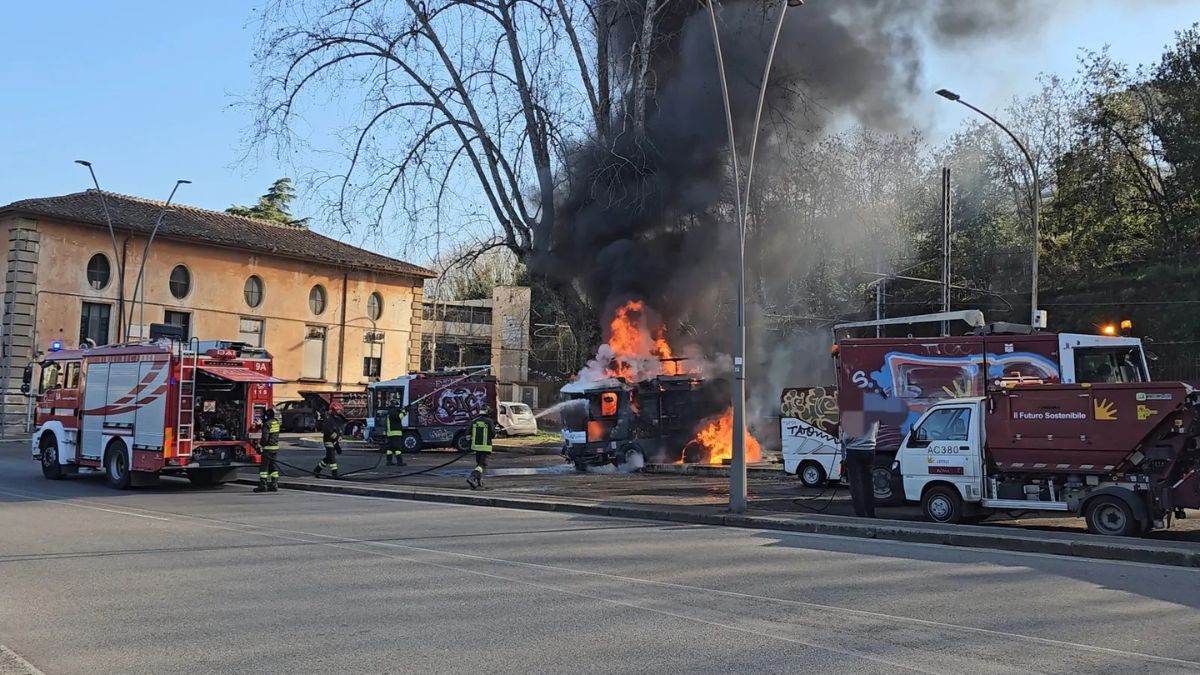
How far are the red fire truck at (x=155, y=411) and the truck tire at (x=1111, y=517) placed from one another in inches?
538

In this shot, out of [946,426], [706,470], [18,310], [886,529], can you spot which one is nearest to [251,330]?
[18,310]

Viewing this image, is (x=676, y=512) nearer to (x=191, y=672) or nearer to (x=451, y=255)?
(x=191, y=672)

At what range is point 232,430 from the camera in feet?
59.7

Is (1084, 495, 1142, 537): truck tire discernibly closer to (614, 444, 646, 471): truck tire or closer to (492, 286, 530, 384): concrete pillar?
(614, 444, 646, 471): truck tire

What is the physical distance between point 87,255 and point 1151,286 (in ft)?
135

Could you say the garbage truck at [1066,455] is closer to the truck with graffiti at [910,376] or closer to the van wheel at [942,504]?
the van wheel at [942,504]

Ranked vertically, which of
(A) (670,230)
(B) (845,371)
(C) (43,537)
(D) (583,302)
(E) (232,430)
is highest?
(A) (670,230)

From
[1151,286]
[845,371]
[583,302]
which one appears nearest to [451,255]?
[583,302]

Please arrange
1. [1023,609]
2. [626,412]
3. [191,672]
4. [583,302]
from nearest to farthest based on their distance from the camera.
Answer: [191,672] → [1023,609] → [626,412] → [583,302]

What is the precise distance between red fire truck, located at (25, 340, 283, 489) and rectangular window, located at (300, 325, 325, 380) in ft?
→ 90.4

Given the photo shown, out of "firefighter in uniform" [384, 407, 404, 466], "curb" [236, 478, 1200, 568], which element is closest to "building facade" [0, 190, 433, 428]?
"firefighter in uniform" [384, 407, 404, 466]

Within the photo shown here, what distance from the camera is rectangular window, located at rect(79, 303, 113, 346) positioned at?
3969 centimetres

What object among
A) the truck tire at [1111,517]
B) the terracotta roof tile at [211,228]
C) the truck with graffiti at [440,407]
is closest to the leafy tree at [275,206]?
the terracotta roof tile at [211,228]

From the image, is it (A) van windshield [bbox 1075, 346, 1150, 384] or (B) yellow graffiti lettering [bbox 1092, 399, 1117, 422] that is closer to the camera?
(B) yellow graffiti lettering [bbox 1092, 399, 1117, 422]
